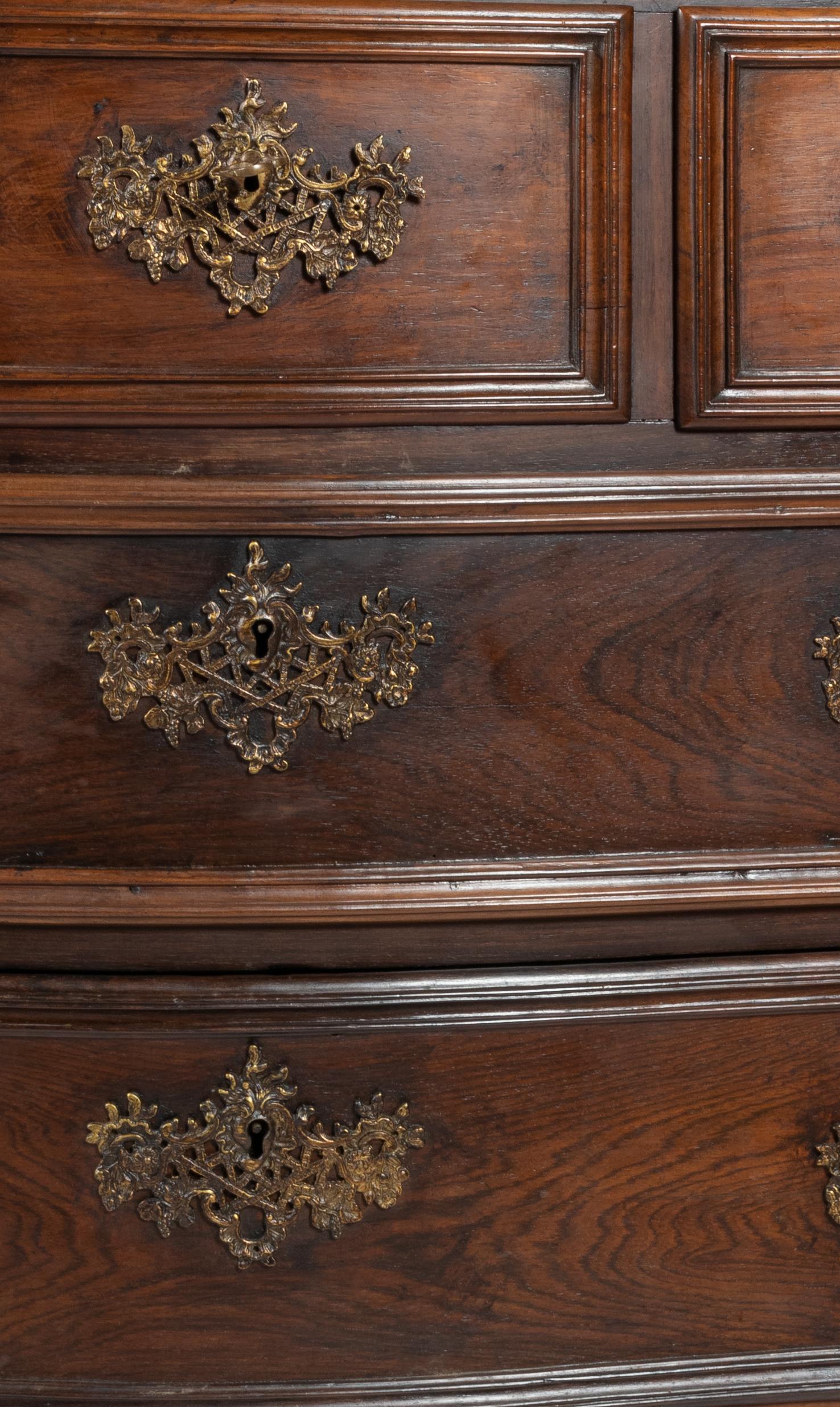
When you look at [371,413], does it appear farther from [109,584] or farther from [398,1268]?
[398,1268]

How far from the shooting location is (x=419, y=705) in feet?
2.34

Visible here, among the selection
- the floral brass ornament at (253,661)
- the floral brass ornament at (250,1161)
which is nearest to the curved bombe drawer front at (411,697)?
the floral brass ornament at (253,661)

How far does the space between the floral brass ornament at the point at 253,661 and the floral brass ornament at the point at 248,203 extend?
0.16 meters

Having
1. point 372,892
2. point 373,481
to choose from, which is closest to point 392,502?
point 373,481

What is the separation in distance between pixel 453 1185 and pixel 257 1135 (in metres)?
0.12

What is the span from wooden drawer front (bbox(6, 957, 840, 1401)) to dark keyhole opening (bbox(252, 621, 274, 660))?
0.20 meters

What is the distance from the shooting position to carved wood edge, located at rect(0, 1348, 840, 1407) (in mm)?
729

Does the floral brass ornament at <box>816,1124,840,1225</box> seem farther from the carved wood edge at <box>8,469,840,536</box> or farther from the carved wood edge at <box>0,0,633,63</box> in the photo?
the carved wood edge at <box>0,0,633,63</box>

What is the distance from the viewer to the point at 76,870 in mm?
707

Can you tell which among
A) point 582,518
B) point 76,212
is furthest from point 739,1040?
point 76,212

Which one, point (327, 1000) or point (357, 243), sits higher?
point (357, 243)

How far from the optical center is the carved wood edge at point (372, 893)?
0.70 metres

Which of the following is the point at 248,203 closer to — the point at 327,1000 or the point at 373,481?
the point at 373,481

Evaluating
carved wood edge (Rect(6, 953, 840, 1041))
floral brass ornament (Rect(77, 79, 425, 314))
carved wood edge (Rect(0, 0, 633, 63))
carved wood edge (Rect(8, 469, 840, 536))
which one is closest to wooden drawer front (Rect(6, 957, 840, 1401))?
carved wood edge (Rect(6, 953, 840, 1041))
